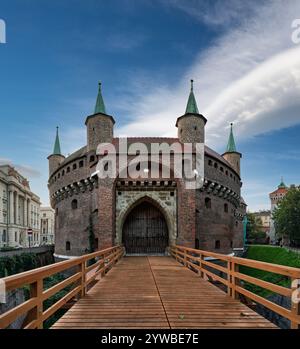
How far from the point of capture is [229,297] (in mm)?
5844

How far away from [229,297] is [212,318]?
1472 mm

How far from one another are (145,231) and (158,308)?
1314cm

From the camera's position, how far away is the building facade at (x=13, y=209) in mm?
42600

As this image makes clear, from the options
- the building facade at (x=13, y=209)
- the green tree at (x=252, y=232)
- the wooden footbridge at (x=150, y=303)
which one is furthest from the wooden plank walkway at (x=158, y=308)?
the green tree at (x=252, y=232)

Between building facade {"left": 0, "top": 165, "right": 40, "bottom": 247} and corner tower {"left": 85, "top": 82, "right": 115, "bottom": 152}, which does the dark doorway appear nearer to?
corner tower {"left": 85, "top": 82, "right": 115, "bottom": 152}

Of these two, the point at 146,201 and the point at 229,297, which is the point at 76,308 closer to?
the point at 229,297

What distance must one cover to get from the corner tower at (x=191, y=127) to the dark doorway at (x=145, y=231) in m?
5.71

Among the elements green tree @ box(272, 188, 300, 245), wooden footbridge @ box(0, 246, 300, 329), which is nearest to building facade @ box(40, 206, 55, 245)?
green tree @ box(272, 188, 300, 245)

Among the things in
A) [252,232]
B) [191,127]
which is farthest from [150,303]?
[252,232]

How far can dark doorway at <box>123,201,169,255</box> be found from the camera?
58.7ft

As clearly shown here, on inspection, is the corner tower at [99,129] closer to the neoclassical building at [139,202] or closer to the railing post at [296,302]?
the neoclassical building at [139,202]

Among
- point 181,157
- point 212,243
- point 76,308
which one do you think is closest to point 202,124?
point 181,157
